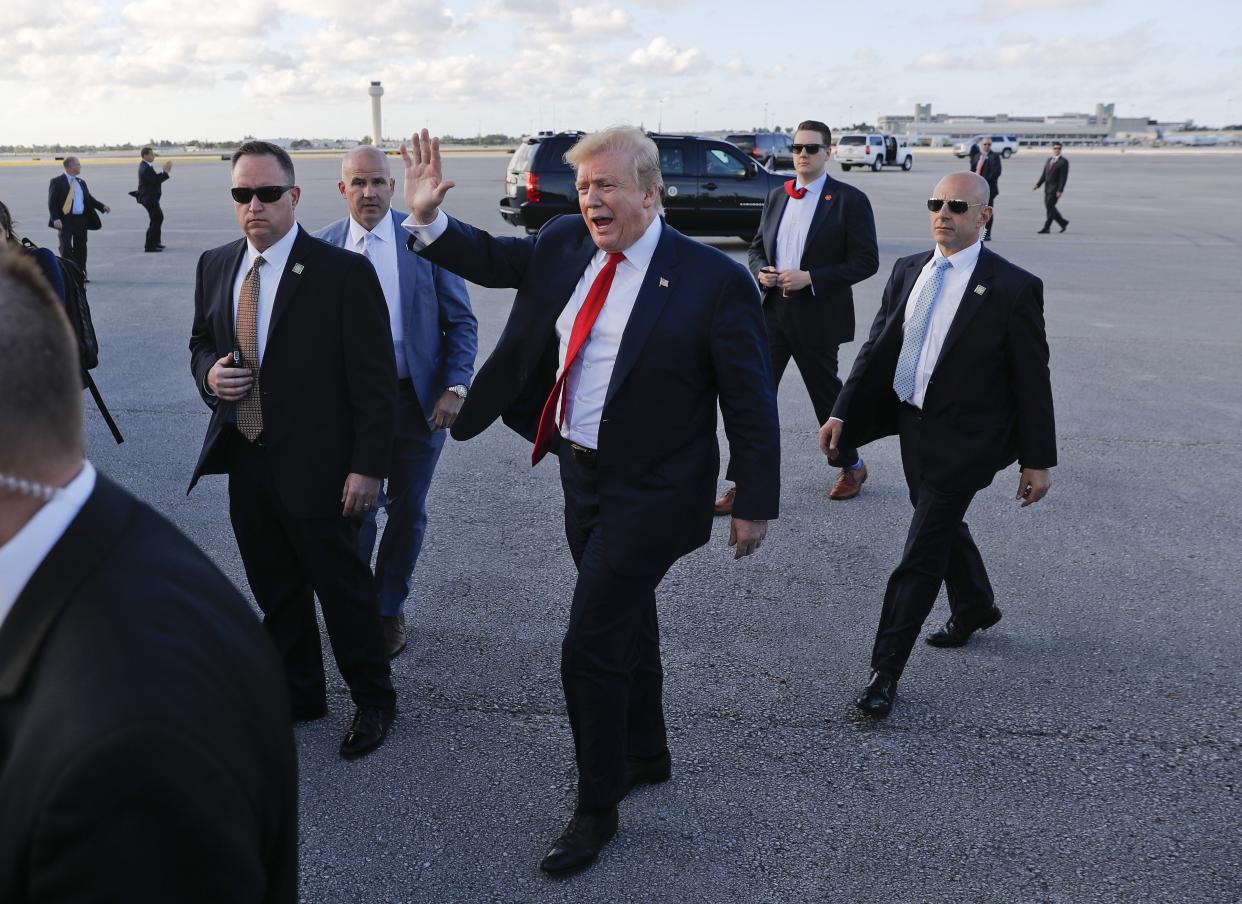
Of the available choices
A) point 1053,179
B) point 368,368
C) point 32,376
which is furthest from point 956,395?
point 1053,179

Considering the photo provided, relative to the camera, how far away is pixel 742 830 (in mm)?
3340

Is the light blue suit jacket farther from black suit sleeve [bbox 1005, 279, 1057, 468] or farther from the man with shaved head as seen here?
black suit sleeve [bbox 1005, 279, 1057, 468]

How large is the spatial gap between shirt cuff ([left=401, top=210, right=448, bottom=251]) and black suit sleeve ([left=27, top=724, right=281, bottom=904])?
2.45 meters

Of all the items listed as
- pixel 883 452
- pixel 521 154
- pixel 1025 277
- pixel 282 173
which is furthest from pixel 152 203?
pixel 1025 277

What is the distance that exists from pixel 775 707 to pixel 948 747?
0.65 metres

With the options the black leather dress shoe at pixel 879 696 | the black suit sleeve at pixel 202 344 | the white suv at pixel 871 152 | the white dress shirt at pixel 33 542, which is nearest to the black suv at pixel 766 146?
the white suv at pixel 871 152

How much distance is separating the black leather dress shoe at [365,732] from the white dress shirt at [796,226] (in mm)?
3816

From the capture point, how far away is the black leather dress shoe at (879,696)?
3994mm

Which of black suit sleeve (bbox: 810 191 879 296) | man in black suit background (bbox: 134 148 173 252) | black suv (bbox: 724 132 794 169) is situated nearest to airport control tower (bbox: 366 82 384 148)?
black suv (bbox: 724 132 794 169)

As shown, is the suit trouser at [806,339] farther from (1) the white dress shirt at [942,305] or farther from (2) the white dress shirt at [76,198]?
(2) the white dress shirt at [76,198]

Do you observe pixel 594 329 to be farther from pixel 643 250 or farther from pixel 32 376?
pixel 32 376

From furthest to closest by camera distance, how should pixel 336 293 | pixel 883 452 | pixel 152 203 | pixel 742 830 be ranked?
pixel 152 203, pixel 883 452, pixel 336 293, pixel 742 830

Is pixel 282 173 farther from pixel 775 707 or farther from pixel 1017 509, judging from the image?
pixel 1017 509

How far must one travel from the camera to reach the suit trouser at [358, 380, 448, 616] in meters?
4.48
